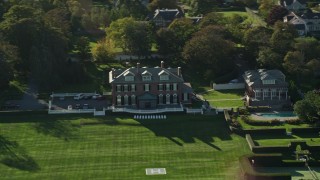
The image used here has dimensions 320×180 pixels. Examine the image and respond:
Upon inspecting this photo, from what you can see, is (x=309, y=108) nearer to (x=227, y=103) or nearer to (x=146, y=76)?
(x=227, y=103)

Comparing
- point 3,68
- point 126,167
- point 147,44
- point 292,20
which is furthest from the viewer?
point 292,20

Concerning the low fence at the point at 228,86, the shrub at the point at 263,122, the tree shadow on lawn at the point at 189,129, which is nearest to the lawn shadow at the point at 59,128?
the tree shadow on lawn at the point at 189,129

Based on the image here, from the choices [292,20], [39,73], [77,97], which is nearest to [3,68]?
[39,73]

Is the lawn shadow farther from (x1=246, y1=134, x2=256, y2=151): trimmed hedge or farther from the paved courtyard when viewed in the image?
(x1=246, y1=134, x2=256, y2=151): trimmed hedge

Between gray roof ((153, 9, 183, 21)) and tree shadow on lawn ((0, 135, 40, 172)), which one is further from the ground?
gray roof ((153, 9, 183, 21))

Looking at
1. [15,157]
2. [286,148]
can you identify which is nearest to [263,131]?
[286,148]

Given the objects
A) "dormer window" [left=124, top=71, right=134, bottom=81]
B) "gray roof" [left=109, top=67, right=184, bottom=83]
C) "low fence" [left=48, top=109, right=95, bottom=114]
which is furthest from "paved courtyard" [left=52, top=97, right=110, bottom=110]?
"dormer window" [left=124, top=71, right=134, bottom=81]

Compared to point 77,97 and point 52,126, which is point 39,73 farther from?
point 52,126
